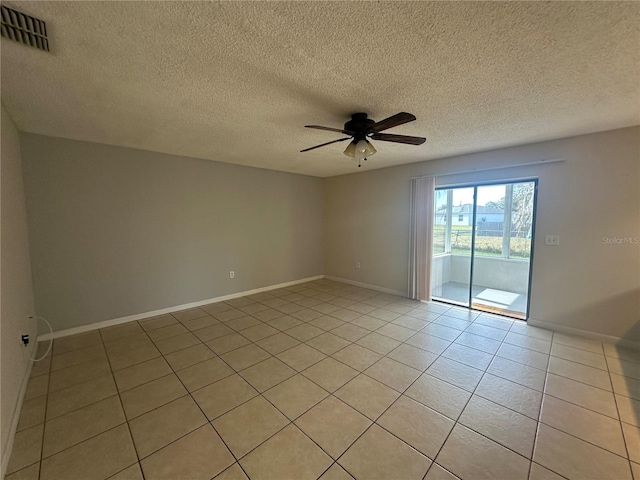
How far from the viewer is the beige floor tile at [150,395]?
1.94 m

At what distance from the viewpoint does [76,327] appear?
3.16m

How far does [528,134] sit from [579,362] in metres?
2.55

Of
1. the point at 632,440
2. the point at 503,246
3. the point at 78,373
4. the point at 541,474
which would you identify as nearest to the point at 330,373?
the point at 541,474

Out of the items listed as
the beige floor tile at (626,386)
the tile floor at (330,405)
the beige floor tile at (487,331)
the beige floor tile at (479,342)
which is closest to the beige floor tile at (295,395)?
the tile floor at (330,405)

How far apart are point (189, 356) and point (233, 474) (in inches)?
60.4

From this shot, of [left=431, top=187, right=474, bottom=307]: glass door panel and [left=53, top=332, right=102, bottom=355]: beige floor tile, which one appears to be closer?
[left=53, top=332, right=102, bottom=355]: beige floor tile

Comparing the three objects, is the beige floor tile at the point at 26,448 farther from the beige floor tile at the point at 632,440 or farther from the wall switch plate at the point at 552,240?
the wall switch plate at the point at 552,240

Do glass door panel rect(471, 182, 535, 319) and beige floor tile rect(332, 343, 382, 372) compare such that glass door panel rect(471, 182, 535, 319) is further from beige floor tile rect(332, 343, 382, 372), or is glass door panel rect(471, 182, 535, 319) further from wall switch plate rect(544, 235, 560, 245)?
beige floor tile rect(332, 343, 382, 372)

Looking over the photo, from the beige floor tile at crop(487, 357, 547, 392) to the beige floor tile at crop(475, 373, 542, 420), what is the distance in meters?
0.08

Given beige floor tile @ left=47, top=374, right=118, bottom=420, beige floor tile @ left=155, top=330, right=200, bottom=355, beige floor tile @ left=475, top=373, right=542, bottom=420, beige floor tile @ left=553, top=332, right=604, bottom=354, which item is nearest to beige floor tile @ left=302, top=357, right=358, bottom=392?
beige floor tile @ left=475, top=373, right=542, bottom=420

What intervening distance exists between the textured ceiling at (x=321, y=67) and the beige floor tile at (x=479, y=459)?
2.48 metres

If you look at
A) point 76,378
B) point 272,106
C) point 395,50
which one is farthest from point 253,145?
point 76,378

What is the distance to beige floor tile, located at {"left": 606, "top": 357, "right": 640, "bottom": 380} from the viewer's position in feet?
7.70

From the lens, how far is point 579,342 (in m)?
2.95
